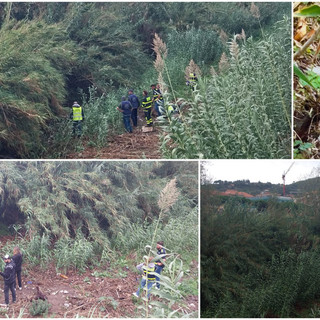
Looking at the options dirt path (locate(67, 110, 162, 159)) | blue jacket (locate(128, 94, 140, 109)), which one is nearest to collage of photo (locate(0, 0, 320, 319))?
dirt path (locate(67, 110, 162, 159))

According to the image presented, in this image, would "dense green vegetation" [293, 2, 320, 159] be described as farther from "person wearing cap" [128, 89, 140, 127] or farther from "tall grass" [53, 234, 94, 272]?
"person wearing cap" [128, 89, 140, 127]

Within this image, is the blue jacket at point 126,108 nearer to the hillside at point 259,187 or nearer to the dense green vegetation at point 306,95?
the hillside at point 259,187

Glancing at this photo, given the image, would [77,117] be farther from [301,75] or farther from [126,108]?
[301,75]

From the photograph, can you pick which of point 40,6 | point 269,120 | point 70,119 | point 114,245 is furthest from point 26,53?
point 269,120

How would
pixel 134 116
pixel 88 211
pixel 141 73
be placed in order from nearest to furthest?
pixel 88 211
pixel 134 116
pixel 141 73

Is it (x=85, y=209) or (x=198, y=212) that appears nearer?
(x=198, y=212)

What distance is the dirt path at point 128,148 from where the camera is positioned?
21.6 feet

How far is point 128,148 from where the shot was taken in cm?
692

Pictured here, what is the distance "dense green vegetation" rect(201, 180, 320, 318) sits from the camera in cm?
495

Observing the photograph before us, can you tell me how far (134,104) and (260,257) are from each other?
3.78 m

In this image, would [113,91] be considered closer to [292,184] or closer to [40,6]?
[40,6]

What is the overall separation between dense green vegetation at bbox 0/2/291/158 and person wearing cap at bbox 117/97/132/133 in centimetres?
12

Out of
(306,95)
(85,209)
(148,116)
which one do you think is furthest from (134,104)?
(306,95)

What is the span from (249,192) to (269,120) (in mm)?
861
